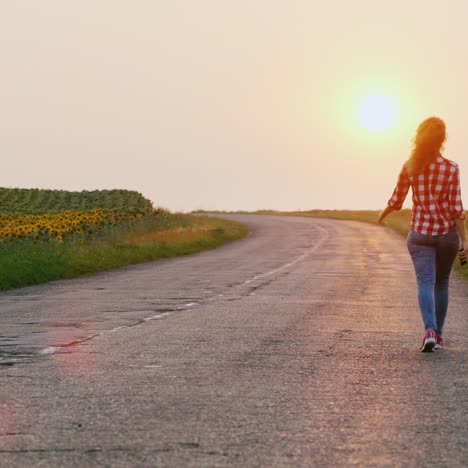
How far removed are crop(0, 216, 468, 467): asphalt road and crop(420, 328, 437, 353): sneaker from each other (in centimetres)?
12

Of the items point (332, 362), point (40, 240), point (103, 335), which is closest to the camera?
point (332, 362)

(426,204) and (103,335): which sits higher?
(426,204)

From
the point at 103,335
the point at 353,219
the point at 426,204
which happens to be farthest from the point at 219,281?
the point at 353,219

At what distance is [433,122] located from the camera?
9.96 metres

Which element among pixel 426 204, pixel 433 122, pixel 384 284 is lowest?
pixel 384 284

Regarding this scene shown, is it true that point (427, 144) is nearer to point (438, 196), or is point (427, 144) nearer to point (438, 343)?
point (438, 196)

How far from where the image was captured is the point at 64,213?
4741 centimetres

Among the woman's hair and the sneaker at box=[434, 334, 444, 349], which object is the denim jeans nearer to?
the sneaker at box=[434, 334, 444, 349]

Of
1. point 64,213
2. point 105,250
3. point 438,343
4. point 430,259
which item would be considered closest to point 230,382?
point 438,343

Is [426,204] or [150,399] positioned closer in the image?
[150,399]

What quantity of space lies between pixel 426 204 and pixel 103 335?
3.72m

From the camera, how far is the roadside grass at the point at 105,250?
2357 centimetres

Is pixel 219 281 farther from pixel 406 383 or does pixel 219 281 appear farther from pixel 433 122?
pixel 406 383

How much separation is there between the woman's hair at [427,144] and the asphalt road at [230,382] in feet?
5.87
